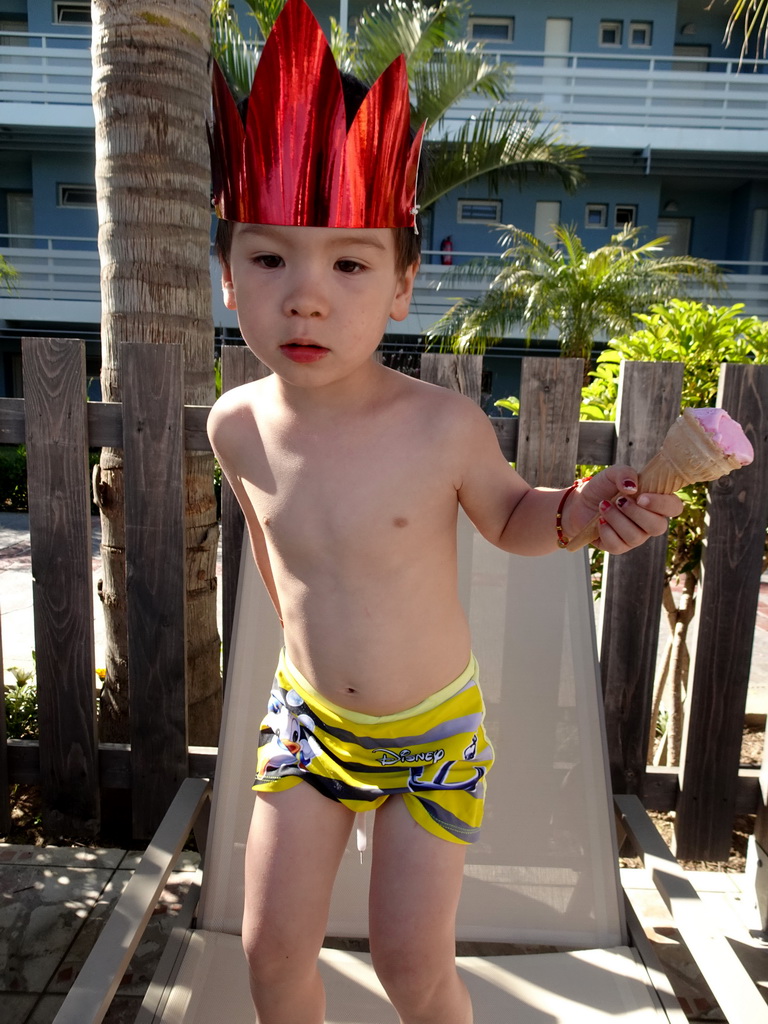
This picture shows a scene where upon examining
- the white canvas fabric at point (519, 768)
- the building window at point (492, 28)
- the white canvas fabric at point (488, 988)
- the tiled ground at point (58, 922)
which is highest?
the building window at point (492, 28)

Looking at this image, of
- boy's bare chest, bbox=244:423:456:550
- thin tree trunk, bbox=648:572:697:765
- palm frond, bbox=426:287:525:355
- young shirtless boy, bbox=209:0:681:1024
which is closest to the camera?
young shirtless boy, bbox=209:0:681:1024

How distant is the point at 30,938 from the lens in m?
2.13

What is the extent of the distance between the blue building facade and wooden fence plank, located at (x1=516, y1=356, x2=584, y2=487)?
564 inches

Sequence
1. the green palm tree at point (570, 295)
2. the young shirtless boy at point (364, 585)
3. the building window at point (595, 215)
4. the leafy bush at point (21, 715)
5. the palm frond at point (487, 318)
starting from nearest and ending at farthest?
the young shirtless boy at point (364, 585)
the leafy bush at point (21, 715)
the green palm tree at point (570, 295)
the palm frond at point (487, 318)
the building window at point (595, 215)

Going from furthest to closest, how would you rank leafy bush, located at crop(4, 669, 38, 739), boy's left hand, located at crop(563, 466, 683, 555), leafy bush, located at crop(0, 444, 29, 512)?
leafy bush, located at crop(0, 444, 29, 512) → leafy bush, located at crop(4, 669, 38, 739) → boy's left hand, located at crop(563, 466, 683, 555)

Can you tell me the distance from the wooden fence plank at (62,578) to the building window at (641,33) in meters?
19.0

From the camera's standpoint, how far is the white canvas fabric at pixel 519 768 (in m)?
1.91

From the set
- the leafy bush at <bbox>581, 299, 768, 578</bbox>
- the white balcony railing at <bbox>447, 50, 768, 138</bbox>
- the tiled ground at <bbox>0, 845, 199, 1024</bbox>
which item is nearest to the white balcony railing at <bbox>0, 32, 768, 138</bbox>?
the white balcony railing at <bbox>447, 50, 768, 138</bbox>

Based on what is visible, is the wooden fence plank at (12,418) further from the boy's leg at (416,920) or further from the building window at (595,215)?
the building window at (595,215)

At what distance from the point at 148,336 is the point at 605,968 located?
236 centimetres

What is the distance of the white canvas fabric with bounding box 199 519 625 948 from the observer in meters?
1.91

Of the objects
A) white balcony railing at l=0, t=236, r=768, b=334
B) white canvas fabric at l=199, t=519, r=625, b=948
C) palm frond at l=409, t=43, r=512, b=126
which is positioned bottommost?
white canvas fabric at l=199, t=519, r=625, b=948

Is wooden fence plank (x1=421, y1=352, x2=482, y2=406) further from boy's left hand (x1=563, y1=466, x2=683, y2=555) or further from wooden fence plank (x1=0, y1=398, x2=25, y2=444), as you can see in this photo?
wooden fence plank (x1=0, y1=398, x2=25, y2=444)

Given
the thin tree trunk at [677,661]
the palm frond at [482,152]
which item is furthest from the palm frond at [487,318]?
the thin tree trunk at [677,661]
